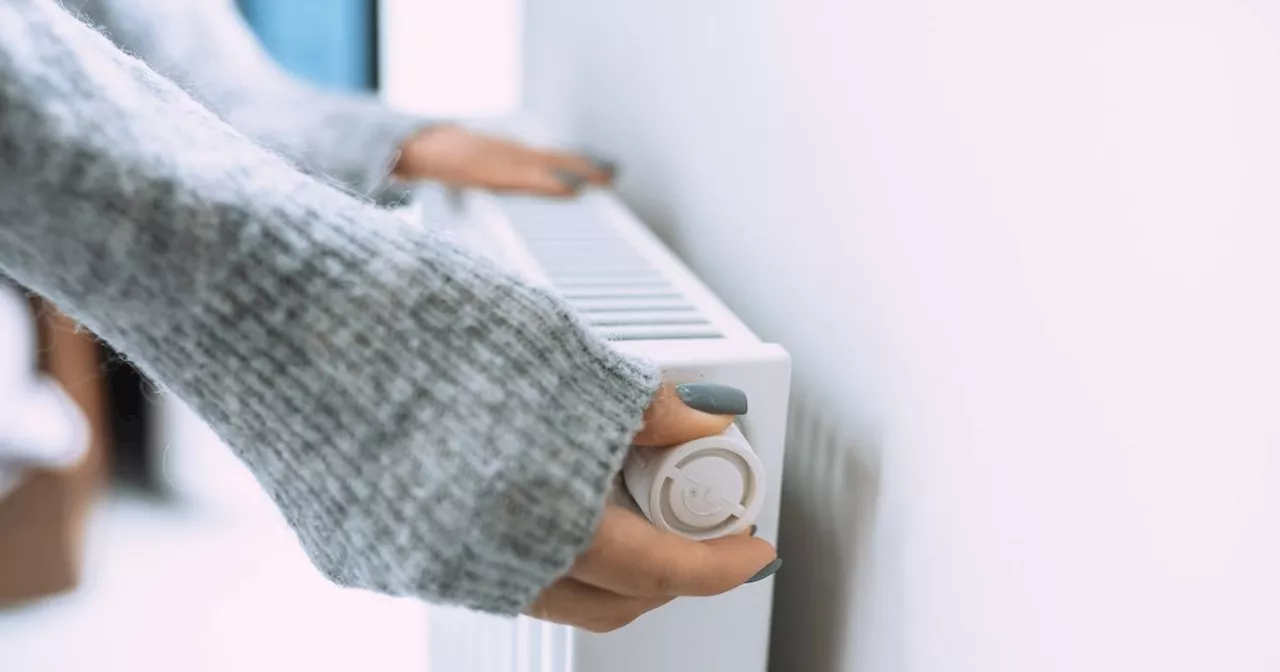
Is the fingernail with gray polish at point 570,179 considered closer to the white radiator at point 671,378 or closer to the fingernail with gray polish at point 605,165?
the fingernail with gray polish at point 605,165

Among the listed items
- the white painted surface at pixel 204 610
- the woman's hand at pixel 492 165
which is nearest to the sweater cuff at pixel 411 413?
the woman's hand at pixel 492 165

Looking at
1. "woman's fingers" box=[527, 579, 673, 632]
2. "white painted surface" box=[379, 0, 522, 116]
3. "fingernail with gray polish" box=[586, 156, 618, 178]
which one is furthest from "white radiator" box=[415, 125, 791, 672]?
"white painted surface" box=[379, 0, 522, 116]

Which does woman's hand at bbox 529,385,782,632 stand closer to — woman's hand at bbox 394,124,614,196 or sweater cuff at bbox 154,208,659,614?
sweater cuff at bbox 154,208,659,614

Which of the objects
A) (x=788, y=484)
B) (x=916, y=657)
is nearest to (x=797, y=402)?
(x=788, y=484)

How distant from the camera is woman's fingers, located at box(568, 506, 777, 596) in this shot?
0.34m

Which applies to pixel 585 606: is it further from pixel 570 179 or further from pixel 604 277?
pixel 570 179

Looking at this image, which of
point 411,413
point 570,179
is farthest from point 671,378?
point 570,179

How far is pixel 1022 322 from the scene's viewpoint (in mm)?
370

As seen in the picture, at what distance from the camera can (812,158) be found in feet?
1.78

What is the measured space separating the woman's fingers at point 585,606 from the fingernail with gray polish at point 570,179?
525mm

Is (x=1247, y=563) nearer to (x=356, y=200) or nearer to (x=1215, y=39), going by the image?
(x=1215, y=39)

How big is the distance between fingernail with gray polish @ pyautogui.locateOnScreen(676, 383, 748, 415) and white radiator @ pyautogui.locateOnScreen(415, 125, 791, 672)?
3cm

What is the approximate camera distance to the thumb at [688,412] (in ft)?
1.30

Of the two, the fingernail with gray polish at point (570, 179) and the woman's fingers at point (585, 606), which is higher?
the fingernail with gray polish at point (570, 179)
